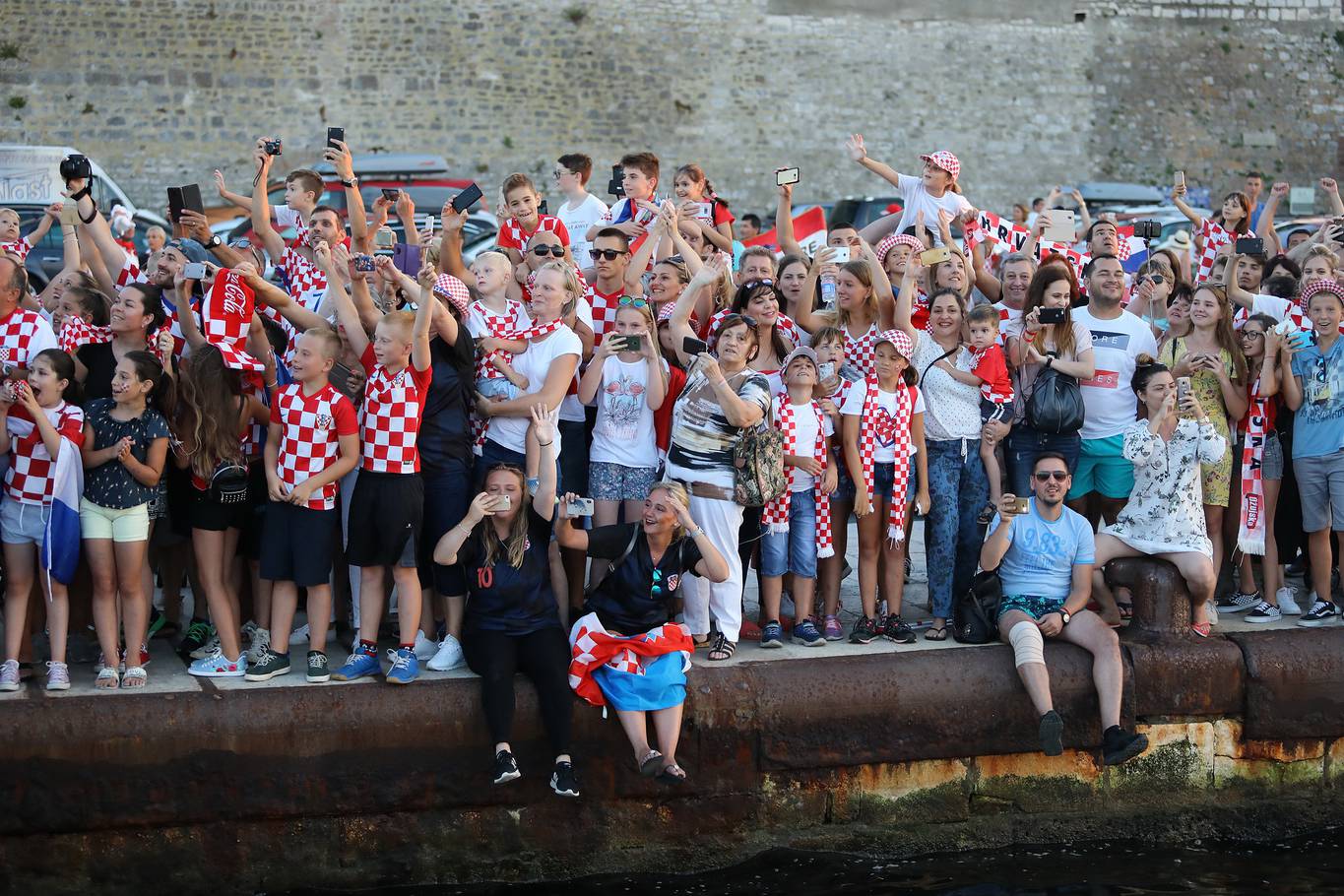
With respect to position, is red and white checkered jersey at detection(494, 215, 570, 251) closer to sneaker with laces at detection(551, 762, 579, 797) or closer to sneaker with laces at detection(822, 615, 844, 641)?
sneaker with laces at detection(822, 615, 844, 641)

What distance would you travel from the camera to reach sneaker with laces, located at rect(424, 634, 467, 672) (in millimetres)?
6082

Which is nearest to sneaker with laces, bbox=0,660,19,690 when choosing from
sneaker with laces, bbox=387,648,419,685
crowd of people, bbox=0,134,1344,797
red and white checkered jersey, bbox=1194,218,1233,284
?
crowd of people, bbox=0,134,1344,797

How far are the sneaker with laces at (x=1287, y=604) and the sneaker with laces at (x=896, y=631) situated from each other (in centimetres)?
192

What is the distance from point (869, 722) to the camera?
6.30m

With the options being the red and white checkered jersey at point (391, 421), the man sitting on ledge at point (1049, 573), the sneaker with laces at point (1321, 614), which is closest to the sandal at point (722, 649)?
the man sitting on ledge at point (1049, 573)

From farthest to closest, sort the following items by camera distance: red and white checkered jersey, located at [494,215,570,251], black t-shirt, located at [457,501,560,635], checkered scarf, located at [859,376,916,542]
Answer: red and white checkered jersey, located at [494,215,570,251] → checkered scarf, located at [859,376,916,542] → black t-shirt, located at [457,501,560,635]

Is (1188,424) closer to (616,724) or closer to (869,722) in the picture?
(869,722)

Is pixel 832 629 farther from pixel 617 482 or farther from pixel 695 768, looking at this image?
pixel 617 482

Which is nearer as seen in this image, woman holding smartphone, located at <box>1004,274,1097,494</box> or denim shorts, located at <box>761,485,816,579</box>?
denim shorts, located at <box>761,485,816,579</box>

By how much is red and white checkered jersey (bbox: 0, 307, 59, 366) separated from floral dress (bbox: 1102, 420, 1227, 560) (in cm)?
460

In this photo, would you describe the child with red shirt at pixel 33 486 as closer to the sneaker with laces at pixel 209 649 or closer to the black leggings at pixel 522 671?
the sneaker with laces at pixel 209 649

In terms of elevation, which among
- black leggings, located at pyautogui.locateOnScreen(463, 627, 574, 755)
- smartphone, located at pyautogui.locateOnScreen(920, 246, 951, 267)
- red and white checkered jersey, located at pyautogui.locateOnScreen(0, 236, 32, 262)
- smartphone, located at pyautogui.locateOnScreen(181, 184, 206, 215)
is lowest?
black leggings, located at pyautogui.locateOnScreen(463, 627, 574, 755)

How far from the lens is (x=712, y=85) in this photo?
955 inches

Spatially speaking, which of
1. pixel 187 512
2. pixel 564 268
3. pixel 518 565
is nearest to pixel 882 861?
pixel 518 565
